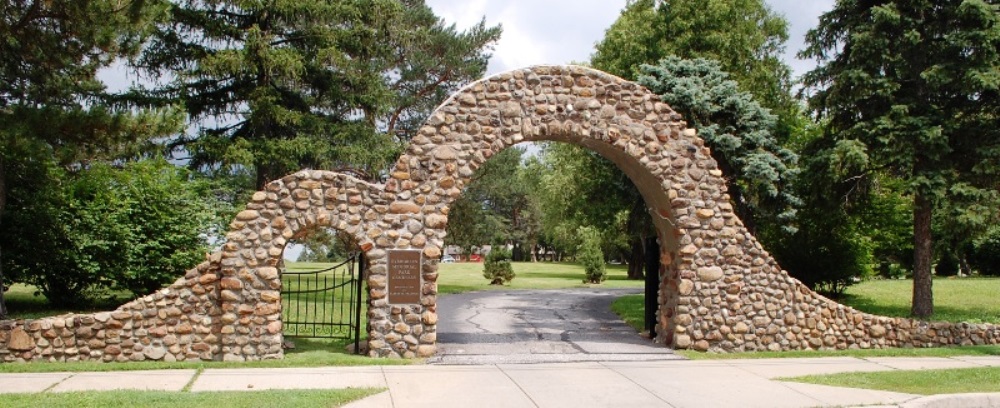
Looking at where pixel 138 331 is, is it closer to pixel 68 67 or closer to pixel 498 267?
pixel 68 67

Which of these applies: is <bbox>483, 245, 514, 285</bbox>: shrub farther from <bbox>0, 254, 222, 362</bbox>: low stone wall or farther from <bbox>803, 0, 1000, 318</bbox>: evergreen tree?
<bbox>0, 254, 222, 362</bbox>: low stone wall

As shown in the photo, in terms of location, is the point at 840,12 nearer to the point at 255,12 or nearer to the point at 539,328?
the point at 539,328

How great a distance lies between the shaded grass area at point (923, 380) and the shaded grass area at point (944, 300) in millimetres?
6150

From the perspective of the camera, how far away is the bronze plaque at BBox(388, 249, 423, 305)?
37.0 feet

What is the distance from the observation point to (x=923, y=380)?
9852mm

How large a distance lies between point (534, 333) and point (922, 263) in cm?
824

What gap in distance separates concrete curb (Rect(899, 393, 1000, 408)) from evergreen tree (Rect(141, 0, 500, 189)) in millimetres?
15292

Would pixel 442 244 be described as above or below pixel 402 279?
above

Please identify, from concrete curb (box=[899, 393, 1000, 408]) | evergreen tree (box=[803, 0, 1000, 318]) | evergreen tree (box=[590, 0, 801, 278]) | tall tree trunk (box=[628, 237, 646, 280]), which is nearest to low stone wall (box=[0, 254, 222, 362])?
concrete curb (box=[899, 393, 1000, 408])

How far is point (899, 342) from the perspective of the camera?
12.9 meters

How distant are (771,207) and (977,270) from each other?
22.5 m

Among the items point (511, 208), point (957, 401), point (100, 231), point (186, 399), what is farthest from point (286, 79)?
point (511, 208)

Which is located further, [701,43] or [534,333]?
[701,43]

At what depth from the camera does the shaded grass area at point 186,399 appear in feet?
25.8
